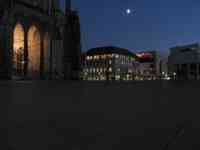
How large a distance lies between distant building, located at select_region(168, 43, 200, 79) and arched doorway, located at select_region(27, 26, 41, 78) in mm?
79182

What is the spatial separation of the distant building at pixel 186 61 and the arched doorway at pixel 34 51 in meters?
79.2

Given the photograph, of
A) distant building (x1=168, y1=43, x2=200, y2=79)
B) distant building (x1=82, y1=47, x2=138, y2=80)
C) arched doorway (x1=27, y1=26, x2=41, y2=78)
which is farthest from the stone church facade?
distant building (x1=168, y1=43, x2=200, y2=79)

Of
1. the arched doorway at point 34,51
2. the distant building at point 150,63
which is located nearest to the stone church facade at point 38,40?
the arched doorway at point 34,51

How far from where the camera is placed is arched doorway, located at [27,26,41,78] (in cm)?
6035

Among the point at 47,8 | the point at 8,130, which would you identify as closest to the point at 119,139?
the point at 8,130

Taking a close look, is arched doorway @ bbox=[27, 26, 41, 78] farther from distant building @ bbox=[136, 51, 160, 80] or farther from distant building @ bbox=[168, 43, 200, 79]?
distant building @ bbox=[136, 51, 160, 80]

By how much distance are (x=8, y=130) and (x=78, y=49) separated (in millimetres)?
48302

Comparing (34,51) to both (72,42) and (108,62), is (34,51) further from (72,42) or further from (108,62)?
(108,62)

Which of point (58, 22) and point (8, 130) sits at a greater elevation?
point (58, 22)

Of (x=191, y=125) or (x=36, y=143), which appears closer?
(x=36, y=143)

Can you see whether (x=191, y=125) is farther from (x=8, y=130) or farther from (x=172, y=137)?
(x=8, y=130)

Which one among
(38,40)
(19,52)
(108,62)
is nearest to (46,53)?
(38,40)

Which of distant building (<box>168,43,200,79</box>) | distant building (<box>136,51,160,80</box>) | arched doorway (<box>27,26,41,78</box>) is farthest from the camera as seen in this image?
distant building (<box>136,51,160,80</box>)

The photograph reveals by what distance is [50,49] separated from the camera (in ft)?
202
